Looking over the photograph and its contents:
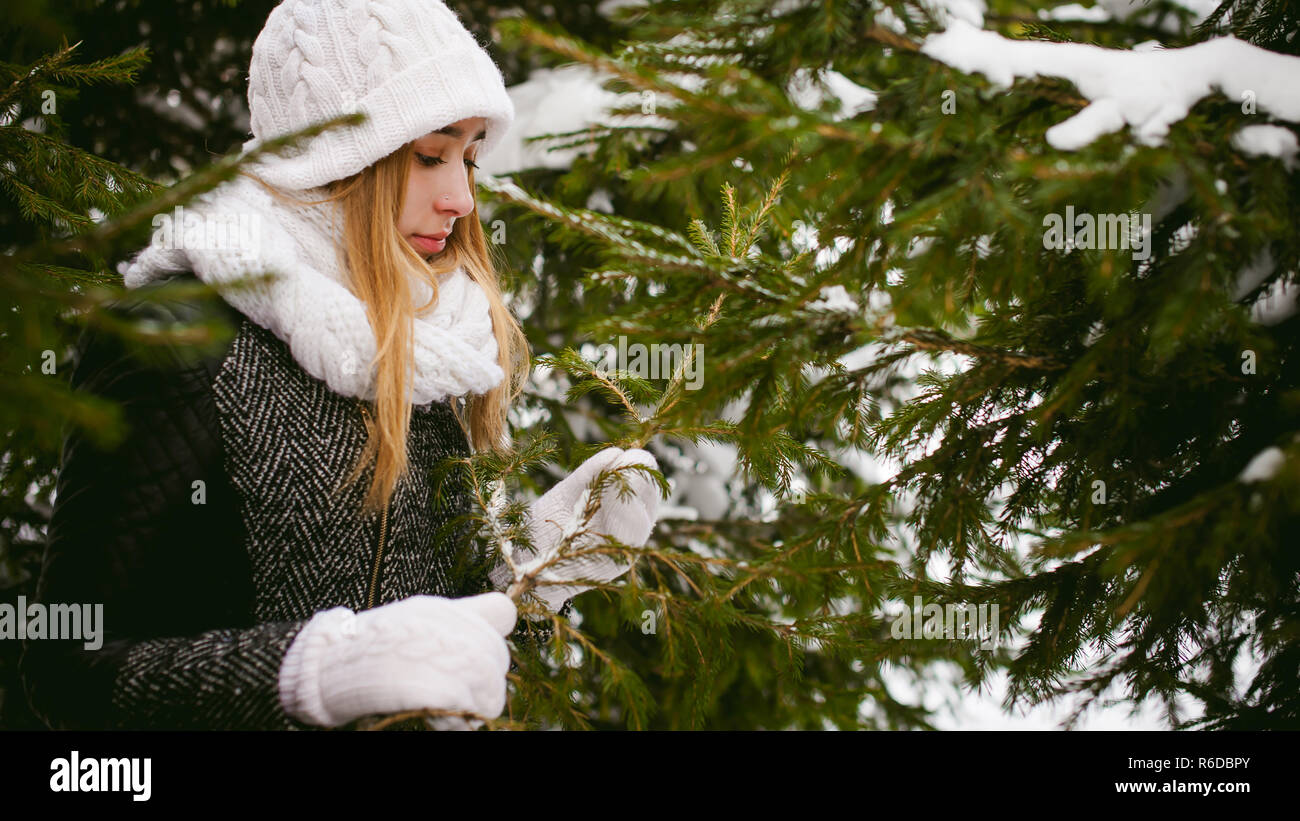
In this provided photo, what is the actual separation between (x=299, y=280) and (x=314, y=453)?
16.2 inches

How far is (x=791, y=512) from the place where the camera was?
4.75 m

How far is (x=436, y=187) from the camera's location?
7.09ft

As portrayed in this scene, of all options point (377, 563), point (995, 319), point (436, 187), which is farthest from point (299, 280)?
point (995, 319)

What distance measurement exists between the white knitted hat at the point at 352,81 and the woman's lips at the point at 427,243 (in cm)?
24

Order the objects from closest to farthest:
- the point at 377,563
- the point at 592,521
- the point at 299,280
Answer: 1. the point at 299,280
2. the point at 377,563
3. the point at 592,521

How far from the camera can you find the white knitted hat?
6.57ft

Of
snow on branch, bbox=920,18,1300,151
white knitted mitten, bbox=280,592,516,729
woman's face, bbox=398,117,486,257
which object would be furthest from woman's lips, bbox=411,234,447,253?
snow on branch, bbox=920,18,1300,151

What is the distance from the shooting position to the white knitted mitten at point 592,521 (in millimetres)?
2113

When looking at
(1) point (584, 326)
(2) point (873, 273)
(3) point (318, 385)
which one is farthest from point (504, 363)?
(2) point (873, 273)

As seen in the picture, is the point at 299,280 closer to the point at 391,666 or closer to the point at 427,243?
the point at 427,243

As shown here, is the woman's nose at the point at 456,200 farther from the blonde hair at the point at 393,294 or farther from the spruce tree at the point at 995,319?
the spruce tree at the point at 995,319

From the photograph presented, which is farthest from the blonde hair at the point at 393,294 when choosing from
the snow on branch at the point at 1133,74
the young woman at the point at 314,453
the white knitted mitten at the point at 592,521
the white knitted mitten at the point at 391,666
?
the snow on branch at the point at 1133,74

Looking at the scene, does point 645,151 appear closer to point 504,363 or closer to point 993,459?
point 504,363
